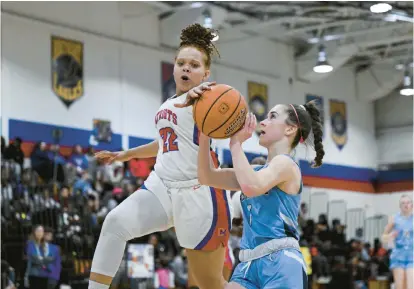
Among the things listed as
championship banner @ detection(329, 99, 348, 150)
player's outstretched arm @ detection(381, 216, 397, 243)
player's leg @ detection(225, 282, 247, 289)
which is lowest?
player's leg @ detection(225, 282, 247, 289)

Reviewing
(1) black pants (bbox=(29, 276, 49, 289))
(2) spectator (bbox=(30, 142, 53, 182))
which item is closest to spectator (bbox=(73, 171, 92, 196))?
(2) spectator (bbox=(30, 142, 53, 182))

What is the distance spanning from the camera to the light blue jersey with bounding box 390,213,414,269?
1056 centimetres

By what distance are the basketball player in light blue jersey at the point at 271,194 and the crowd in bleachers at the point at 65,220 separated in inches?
208

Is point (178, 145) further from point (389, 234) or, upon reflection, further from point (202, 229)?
point (389, 234)

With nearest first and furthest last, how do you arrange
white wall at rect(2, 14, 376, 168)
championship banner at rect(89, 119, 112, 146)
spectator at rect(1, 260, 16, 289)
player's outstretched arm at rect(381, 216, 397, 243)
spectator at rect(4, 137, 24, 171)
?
player's outstretched arm at rect(381, 216, 397, 243) → spectator at rect(1, 260, 16, 289) → spectator at rect(4, 137, 24, 171) → white wall at rect(2, 14, 376, 168) → championship banner at rect(89, 119, 112, 146)

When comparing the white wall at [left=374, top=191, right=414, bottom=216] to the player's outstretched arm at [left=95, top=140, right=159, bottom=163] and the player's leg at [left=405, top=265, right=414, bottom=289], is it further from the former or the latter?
the player's outstretched arm at [left=95, top=140, right=159, bottom=163]

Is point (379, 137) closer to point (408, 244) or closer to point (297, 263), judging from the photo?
point (408, 244)

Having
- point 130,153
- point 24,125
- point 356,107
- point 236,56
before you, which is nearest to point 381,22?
point 236,56

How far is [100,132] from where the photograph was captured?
19.8 metres

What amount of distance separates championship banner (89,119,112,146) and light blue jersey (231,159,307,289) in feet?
50.0

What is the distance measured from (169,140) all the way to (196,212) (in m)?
0.55

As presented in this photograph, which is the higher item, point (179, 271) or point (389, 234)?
point (389, 234)

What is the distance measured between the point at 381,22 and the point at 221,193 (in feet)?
65.4

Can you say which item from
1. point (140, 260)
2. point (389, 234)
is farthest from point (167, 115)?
point (140, 260)
